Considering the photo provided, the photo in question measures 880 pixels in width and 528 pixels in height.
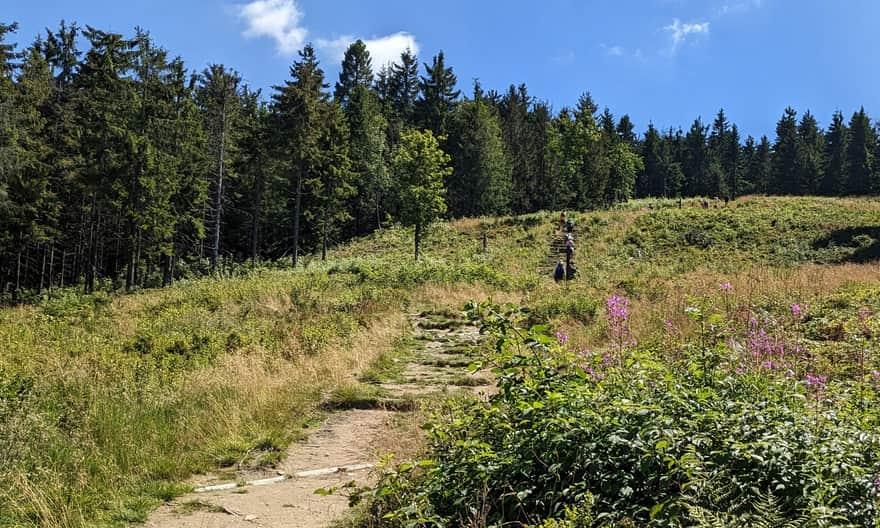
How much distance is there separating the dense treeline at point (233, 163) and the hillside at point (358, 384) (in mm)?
14045

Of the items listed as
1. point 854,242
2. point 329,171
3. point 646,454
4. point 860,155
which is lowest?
point 646,454

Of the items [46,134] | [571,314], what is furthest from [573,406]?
[46,134]

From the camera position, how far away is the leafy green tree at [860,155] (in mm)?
78938

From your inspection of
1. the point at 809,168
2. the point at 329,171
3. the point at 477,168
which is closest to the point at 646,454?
the point at 329,171

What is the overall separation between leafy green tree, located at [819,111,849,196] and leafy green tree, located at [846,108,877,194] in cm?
60

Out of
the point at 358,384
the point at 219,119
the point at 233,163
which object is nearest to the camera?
the point at 358,384

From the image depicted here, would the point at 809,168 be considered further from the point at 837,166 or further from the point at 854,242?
the point at 854,242

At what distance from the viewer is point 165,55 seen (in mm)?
34156

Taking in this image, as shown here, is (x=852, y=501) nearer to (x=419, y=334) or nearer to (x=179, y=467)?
(x=179, y=467)

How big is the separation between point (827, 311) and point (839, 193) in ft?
278

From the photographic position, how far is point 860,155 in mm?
82938

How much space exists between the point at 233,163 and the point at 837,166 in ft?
268

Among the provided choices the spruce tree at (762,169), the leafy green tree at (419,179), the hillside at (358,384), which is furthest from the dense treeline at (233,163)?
the hillside at (358,384)

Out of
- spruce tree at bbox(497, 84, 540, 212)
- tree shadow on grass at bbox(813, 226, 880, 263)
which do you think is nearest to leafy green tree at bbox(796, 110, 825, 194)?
spruce tree at bbox(497, 84, 540, 212)
